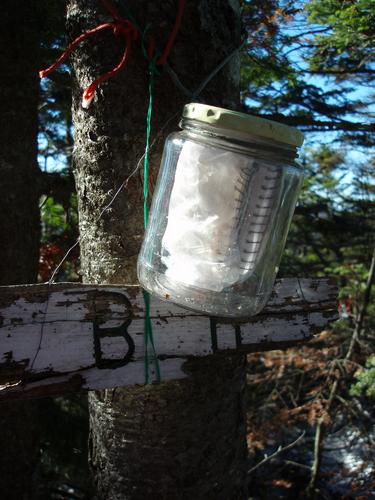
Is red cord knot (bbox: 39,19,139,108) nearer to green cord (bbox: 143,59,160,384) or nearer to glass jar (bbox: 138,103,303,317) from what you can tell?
green cord (bbox: 143,59,160,384)

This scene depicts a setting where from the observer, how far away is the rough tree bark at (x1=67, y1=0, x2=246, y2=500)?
4.06 ft

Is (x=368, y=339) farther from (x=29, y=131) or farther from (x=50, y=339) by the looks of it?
(x=50, y=339)

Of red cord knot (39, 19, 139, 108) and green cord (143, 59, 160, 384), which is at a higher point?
red cord knot (39, 19, 139, 108)

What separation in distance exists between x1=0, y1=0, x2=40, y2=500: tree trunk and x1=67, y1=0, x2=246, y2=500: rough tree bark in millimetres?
1380

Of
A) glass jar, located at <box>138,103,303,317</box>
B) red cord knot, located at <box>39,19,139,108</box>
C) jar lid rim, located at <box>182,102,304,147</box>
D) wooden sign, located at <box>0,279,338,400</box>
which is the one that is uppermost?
red cord knot, located at <box>39,19,139,108</box>

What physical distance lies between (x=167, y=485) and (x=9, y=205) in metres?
1.82

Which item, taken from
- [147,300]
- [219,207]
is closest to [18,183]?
[147,300]

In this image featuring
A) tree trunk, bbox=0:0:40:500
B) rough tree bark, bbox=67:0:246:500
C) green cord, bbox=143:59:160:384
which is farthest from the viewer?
tree trunk, bbox=0:0:40:500

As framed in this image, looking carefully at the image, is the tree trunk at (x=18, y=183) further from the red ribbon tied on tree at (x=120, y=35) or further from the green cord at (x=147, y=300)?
the green cord at (x=147, y=300)

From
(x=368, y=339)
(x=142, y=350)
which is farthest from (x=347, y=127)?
(x=368, y=339)

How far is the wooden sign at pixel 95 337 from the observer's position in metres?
1.01

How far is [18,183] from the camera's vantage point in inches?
102

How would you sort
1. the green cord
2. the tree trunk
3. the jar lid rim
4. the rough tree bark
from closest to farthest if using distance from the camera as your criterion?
the jar lid rim
the green cord
the rough tree bark
the tree trunk

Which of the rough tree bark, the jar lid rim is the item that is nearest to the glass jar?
the jar lid rim
